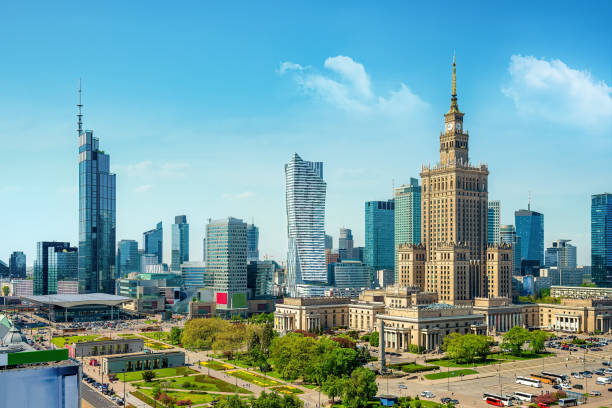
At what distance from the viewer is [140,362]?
162 meters

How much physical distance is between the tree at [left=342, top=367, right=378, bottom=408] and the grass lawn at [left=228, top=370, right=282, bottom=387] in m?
25.2

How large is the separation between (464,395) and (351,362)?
79.4 feet

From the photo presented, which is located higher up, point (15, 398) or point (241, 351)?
point (15, 398)

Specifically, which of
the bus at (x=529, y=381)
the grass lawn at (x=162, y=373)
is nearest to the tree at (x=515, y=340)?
the bus at (x=529, y=381)

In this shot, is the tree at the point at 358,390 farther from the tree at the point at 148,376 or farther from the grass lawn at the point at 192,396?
the tree at the point at 148,376

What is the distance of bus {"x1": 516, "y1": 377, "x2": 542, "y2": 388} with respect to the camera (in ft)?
452

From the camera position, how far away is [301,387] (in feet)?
453

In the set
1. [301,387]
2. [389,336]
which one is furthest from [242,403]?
[389,336]

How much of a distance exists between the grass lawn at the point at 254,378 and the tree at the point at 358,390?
82.5 feet

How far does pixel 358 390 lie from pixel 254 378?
Answer: 1441 inches

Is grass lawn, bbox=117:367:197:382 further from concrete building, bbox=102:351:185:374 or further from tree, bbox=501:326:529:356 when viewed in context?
tree, bbox=501:326:529:356

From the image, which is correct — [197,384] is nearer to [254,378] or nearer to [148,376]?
[148,376]

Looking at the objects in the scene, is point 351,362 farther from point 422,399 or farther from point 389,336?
point 389,336

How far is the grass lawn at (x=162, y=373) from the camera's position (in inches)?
5969
